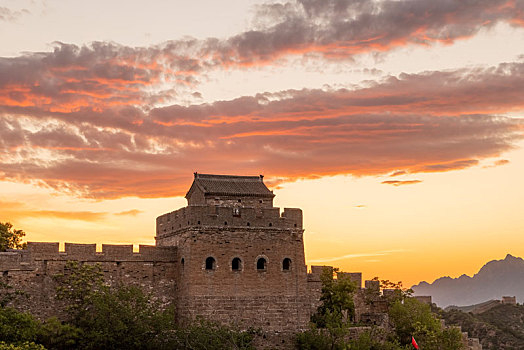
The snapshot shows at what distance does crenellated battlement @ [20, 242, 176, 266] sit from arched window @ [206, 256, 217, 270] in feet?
7.48

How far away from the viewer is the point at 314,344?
4256 cm

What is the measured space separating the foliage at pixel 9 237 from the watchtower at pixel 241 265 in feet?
33.7

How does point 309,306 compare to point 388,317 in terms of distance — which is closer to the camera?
point 309,306

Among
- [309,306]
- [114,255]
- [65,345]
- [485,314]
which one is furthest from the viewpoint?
[485,314]

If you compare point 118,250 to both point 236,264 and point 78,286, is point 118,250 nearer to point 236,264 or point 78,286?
point 78,286

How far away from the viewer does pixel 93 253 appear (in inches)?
1639

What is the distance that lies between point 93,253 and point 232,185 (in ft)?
40.9

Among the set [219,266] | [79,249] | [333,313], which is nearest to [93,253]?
[79,249]

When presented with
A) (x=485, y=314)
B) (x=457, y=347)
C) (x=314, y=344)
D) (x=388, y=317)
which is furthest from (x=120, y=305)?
(x=485, y=314)

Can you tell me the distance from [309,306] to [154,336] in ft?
32.8

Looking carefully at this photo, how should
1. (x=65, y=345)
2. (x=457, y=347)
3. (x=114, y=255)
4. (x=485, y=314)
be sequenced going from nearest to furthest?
(x=65, y=345) < (x=114, y=255) < (x=457, y=347) < (x=485, y=314)

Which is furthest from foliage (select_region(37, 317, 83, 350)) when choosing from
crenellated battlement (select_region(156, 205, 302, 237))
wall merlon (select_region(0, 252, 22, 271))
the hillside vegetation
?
the hillside vegetation

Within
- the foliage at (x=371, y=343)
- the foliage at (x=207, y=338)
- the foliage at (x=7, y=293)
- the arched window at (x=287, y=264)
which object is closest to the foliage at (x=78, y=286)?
the foliage at (x=7, y=293)

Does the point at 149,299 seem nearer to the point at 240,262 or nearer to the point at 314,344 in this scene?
the point at 240,262
